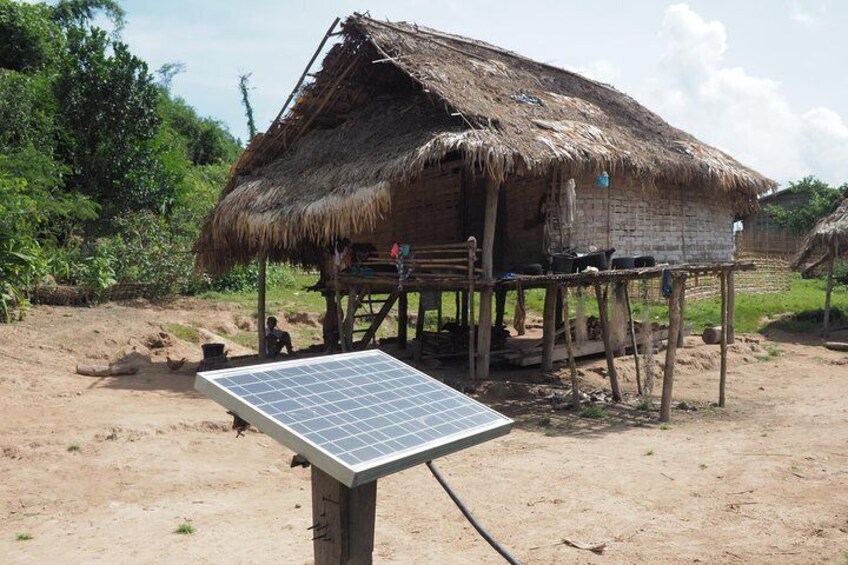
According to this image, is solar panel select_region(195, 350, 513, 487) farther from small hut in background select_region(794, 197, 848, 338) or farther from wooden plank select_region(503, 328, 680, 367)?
small hut in background select_region(794, 197, 848, 338)

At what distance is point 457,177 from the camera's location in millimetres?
12055

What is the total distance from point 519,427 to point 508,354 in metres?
3.45

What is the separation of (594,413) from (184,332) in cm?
802

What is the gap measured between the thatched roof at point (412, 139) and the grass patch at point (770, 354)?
9.27 feet

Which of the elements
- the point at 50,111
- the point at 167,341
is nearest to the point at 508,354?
the point at 167,341

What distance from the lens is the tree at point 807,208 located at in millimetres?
25669

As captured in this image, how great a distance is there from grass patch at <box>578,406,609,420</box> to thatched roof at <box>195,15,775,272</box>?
3.16 m

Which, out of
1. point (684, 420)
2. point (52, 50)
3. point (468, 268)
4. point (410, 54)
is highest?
point (52, 50)

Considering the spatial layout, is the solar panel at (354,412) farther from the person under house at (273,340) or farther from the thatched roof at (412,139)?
the person under house at (273,340)

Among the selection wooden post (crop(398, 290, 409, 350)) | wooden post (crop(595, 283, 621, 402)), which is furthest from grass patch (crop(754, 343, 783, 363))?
wooden post (crop(398, 290, 409, 350))

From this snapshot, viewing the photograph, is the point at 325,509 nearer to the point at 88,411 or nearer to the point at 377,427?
the point at 377,427

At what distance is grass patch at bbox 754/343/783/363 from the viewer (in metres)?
13.5

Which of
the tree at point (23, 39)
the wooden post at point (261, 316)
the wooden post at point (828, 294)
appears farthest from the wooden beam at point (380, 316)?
the tree at point (23, 39)

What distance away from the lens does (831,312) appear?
16.9 metres
